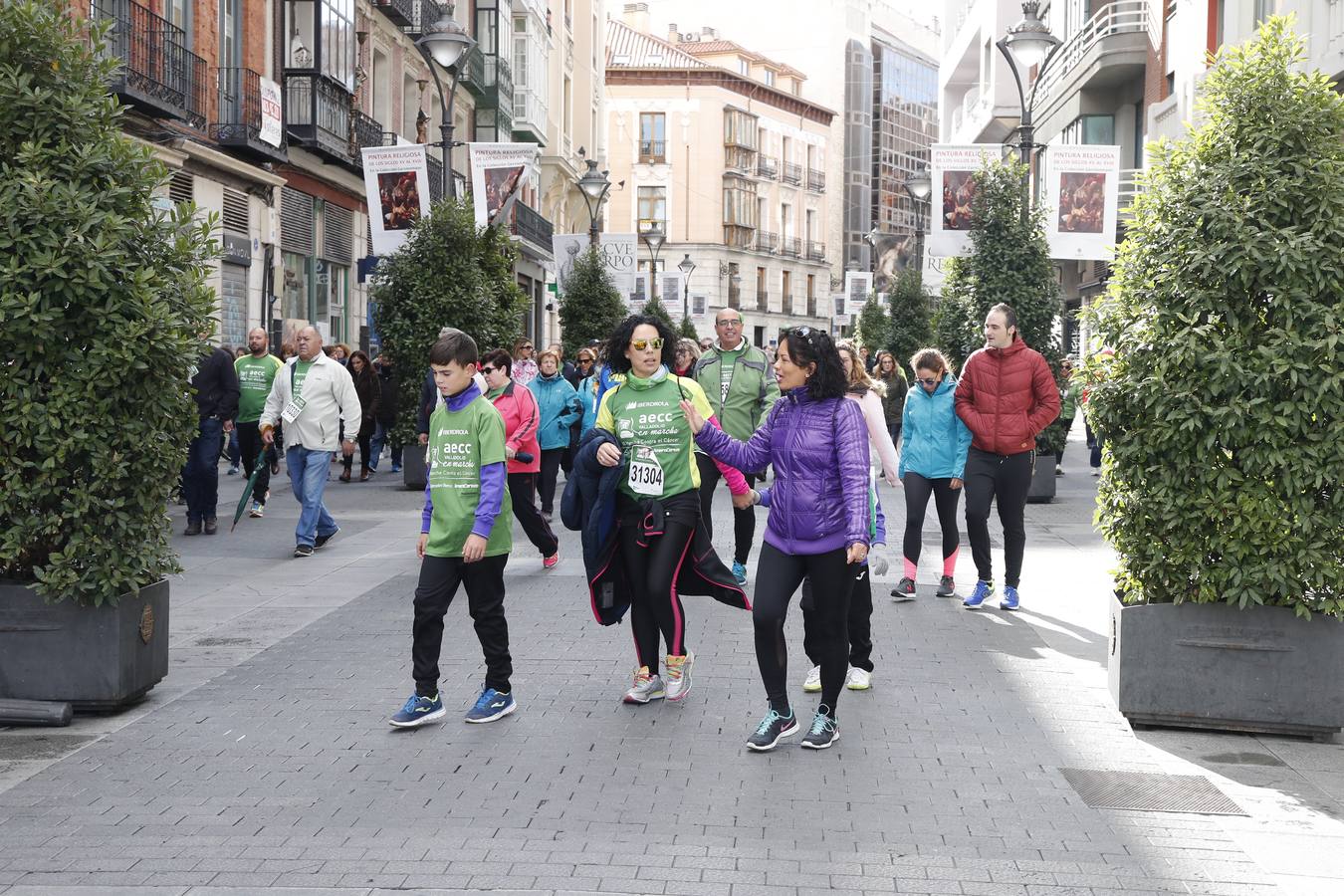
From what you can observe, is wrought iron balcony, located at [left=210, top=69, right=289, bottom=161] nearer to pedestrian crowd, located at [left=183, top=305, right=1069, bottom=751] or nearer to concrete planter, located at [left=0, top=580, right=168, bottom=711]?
pedestrian crowd, located at [left=183, top=305, right=1069, bottom=751]

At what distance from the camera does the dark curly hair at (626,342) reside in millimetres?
7098

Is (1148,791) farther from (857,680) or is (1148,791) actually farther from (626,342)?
(626,342)

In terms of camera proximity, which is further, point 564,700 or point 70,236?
point 564,700

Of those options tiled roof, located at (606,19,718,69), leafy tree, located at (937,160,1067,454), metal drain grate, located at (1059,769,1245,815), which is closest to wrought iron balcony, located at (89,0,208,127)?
leafy tree, located at (937,160,1067,454)

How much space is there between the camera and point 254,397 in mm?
15516

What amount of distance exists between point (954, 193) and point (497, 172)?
6.59 metres

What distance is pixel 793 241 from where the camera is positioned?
92.5m

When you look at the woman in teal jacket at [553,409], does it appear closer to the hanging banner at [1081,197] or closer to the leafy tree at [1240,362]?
the hanging banner at [1081,197]

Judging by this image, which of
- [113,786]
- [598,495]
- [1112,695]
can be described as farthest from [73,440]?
[1112,695]

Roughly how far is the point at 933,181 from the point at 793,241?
7260cm

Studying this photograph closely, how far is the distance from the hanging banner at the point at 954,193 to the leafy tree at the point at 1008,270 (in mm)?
465

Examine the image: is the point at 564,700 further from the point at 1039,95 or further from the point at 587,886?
the point at 1039,95

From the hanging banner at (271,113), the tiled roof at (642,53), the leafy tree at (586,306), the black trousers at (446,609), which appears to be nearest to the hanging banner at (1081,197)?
the hanging banner at (271,113)

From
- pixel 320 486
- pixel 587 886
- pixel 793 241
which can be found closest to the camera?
pixel 587 886
